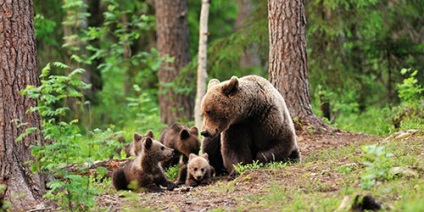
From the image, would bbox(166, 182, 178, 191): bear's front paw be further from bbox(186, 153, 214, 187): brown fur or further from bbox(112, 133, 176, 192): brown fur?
bbox(186, 153, 214, 187): brown fur

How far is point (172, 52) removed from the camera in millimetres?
19594

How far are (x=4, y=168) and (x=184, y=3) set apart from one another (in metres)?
12.3

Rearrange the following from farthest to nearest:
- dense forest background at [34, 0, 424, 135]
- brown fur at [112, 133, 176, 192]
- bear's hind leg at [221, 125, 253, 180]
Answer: dense forest background at [34, 0, 424, 135]
bear's hind leg at [221, 125, 253, 180]
brown fur at [112, 133, 176, 192]

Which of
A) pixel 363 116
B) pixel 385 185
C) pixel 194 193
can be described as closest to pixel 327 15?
pixel 363 116

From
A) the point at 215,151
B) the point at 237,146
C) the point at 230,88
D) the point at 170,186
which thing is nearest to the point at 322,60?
the point at 215,151

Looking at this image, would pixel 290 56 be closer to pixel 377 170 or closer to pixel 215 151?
pixel 215 151

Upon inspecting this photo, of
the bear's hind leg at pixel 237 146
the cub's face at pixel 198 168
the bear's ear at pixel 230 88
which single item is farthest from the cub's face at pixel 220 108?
the cub's face at pixel 198 168

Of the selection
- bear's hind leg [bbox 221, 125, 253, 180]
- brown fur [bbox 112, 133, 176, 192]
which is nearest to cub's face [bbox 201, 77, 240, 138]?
bear's hind leg [bbox 221, 125, 253, 180]

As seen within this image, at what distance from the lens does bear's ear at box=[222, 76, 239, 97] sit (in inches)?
362

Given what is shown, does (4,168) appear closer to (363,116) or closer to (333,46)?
(333,46)

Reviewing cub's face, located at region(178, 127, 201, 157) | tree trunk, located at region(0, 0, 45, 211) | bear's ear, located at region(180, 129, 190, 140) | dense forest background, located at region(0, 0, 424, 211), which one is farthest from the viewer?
dense forest background, located at region(0, 0, 424, 211)

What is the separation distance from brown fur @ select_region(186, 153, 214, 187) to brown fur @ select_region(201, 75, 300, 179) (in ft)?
1.02

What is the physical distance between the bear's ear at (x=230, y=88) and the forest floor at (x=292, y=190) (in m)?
1.16

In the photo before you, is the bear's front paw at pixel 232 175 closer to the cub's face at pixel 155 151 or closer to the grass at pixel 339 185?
the grass at pixel 339 185
